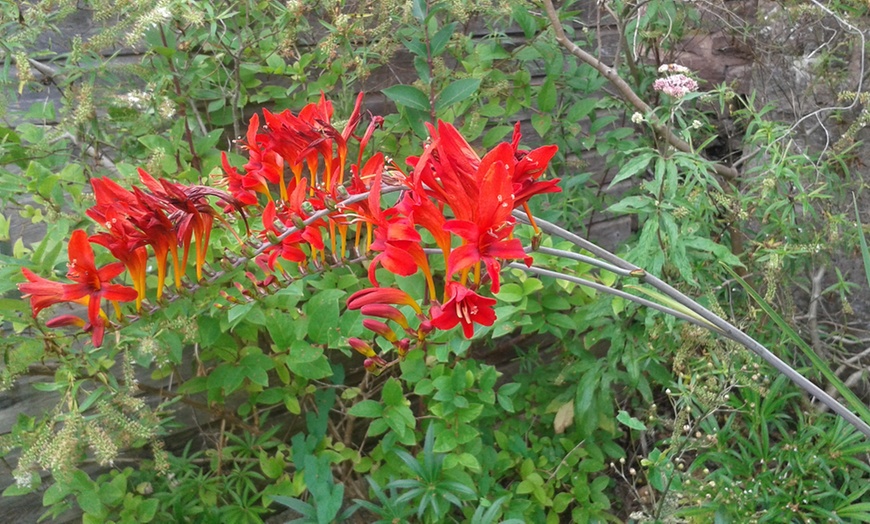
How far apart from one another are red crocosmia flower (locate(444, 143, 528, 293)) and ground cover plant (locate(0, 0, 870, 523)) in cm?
16

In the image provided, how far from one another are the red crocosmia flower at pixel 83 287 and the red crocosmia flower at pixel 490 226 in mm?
469

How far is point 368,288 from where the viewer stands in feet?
3.72

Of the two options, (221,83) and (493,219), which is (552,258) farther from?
(221,83)

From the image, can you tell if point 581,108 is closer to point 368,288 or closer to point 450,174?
point 368,288

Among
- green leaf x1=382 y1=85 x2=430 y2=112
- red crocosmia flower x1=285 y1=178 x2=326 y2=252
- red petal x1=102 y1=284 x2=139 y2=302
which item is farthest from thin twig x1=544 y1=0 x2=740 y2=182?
red petal x1=102 y1=284 x2=139 y2=302

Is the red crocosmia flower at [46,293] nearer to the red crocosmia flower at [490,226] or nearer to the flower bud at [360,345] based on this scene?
the flower bud at [360,345]

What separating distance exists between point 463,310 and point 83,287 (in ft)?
1.73

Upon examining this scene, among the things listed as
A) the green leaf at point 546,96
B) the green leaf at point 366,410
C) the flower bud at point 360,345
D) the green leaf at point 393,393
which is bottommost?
the green leaf at point 366,410

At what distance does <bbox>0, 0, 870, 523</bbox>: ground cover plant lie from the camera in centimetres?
129

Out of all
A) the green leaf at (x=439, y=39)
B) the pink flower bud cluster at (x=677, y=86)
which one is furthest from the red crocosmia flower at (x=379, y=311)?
the pink flower bud cluster at (x=677, y=86)

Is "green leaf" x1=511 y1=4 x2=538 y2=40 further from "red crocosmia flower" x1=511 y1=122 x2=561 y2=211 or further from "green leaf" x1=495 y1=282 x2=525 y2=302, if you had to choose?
"red crocosmia flower" x1=511 y1=122 x2=561 y2=211

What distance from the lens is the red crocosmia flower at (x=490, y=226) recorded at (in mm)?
793

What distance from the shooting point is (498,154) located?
825 millimetres

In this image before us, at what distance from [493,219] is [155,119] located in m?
1.24
